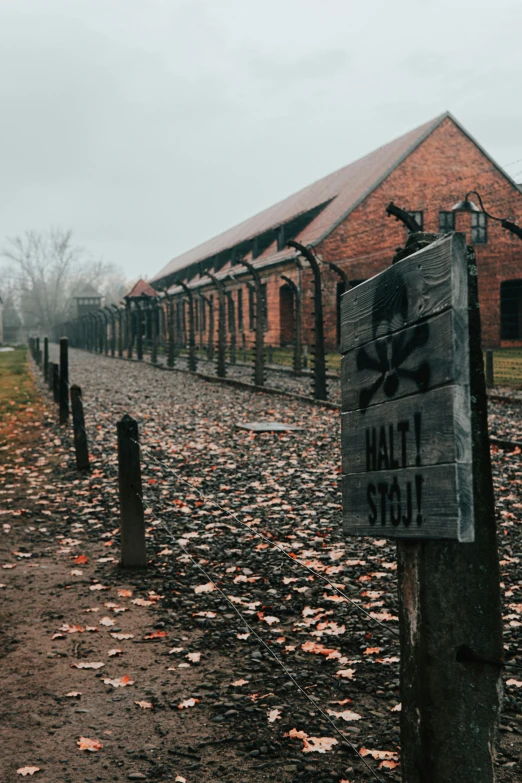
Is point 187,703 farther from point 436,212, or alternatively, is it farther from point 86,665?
point 436,212

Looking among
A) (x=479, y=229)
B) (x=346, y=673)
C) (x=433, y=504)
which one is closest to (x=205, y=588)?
(x=346, y=673)

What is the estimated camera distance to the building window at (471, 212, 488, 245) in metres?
37.1

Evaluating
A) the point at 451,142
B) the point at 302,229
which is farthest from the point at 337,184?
the point at 451,142

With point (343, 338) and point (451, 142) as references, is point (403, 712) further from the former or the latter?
point (451, 142)

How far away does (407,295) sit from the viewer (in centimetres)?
219

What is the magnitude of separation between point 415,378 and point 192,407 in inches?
631

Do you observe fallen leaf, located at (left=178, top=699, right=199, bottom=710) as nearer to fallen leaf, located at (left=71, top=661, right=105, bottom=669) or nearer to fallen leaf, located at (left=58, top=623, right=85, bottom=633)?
fallen leaf, located at (left=71, top=661, right=105, bottom=669)

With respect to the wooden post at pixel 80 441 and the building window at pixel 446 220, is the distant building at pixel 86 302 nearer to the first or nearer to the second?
the building window at pixel 446 220

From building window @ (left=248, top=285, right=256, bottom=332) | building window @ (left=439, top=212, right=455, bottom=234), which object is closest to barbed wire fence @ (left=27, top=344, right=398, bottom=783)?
building window @ (left=439, top=212, right=455, bottom=234)

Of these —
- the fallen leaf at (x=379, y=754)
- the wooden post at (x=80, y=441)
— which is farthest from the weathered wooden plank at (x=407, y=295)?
the wooden post at (x=80, y=441)

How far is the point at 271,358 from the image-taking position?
32719 millimetres

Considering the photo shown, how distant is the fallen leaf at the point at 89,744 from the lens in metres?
3.62

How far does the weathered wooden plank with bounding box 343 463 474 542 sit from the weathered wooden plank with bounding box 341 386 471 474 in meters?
0.03

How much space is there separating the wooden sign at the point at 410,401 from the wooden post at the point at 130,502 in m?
4.05
